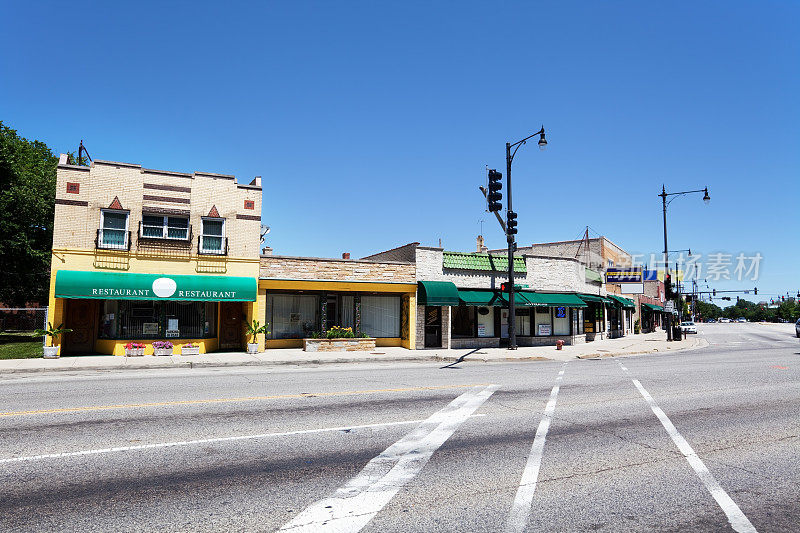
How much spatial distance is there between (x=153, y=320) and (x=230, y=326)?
3.37 metres

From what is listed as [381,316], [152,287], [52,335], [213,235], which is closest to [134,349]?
[152,287]

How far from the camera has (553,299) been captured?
88.4 feet

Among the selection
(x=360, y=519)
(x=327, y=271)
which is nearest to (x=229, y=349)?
(x=327, y=271)

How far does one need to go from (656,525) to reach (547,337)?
979 inches

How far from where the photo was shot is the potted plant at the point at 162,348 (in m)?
19.8

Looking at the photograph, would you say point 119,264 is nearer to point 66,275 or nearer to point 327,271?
point 66,275

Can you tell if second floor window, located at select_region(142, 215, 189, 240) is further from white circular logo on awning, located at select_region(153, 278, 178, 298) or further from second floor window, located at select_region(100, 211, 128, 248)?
white circular logo on awning, located at select_region(153, 278, 178, 298)

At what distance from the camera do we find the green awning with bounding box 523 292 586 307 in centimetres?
2619

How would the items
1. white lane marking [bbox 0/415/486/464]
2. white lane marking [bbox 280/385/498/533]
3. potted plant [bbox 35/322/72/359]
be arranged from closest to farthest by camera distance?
white lane marking [bbox 280/385/498/533], white lane marking [bbox 0/415/486/464], potted plant [bbox 35/322/72/359]

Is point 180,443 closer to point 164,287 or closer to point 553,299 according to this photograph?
point 164,287

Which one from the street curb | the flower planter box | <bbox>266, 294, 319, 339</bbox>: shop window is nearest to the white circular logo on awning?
the street curb

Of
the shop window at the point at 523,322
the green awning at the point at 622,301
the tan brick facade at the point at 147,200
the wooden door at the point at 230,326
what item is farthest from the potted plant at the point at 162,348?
the green awning at the point at 622,301

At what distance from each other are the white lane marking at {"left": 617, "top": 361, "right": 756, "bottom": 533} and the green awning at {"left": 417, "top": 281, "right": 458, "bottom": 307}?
15.2 meters

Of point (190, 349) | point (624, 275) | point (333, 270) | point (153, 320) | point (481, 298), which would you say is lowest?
point (190, 349)
